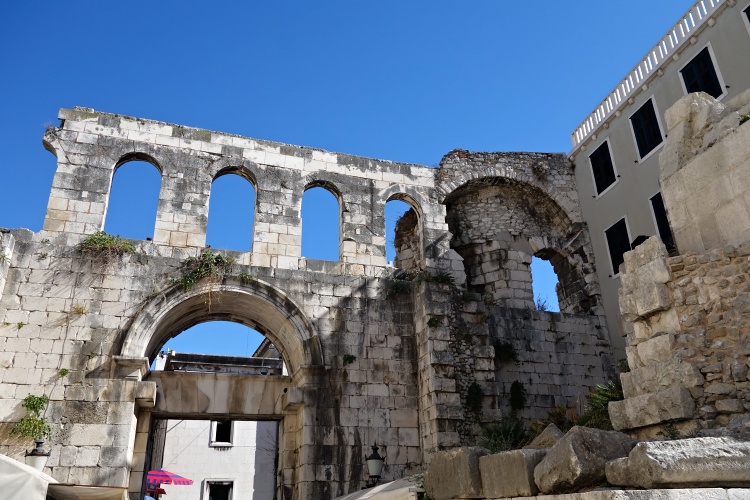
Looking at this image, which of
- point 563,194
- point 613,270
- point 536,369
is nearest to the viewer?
point 536,369

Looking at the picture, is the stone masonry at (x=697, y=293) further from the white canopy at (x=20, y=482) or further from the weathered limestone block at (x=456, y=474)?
the white canopy at (x=20, y=482)

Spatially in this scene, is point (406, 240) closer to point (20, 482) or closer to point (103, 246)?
point (103, 246)

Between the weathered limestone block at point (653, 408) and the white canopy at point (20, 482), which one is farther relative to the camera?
the white canopy at point (20, 482)

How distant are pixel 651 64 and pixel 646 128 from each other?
154cm

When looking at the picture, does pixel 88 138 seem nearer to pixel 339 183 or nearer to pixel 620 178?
pixel 339 183

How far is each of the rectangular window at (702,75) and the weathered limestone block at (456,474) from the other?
32.0ft

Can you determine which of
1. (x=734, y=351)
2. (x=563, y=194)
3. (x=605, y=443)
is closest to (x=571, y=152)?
(x=563, y=194)

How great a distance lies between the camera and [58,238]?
34.7 feet

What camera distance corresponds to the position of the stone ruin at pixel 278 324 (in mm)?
9805

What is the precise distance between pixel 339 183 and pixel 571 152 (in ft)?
23.1

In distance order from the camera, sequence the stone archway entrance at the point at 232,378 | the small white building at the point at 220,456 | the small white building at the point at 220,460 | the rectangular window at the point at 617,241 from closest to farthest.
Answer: the stone archway entrance at the point at 232,378, the rectangular window at the point at 617,241, the small white building at the point at 220,456, the small white building at the point at 220,460

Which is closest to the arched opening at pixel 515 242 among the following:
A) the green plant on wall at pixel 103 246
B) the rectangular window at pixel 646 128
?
the rectangular window at pixel 646 128

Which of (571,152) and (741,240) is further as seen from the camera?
(571,152)

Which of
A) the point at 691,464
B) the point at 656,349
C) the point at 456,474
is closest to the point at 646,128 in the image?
the point at 656,349
